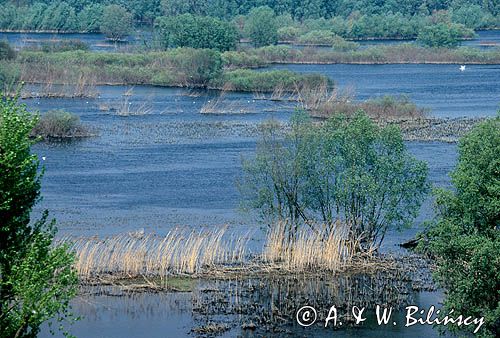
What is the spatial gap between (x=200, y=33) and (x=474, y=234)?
85.3 metres

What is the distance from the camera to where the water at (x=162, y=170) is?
97.5ft

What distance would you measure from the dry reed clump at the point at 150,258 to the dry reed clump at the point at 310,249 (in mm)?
1094

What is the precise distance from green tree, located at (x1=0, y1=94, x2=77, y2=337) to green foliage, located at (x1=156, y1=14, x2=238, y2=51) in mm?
88122

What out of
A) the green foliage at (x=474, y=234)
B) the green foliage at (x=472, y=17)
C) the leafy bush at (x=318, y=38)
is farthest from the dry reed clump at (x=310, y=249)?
the green foliage at (x=472, y=17)

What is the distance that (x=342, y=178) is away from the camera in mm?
34531

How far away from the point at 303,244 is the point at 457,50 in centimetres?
8857

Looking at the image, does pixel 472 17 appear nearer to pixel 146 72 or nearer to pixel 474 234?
pixel 146 72

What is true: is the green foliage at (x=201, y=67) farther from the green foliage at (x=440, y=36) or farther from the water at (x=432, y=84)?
the green foliage at (x=440, y=36)

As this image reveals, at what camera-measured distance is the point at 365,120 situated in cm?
3534

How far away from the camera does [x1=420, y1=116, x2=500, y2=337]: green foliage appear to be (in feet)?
74.1

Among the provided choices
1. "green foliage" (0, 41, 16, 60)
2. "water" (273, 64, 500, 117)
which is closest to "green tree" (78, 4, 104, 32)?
"water" (273, 64, 500, 117)

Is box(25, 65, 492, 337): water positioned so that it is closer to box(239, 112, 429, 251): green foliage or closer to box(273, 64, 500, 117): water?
box(273, 64, 500, 117): water

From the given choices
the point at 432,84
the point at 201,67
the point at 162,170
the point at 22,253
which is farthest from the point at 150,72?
the point at 22,253

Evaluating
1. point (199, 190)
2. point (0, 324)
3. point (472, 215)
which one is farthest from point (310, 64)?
point (0, 324)
